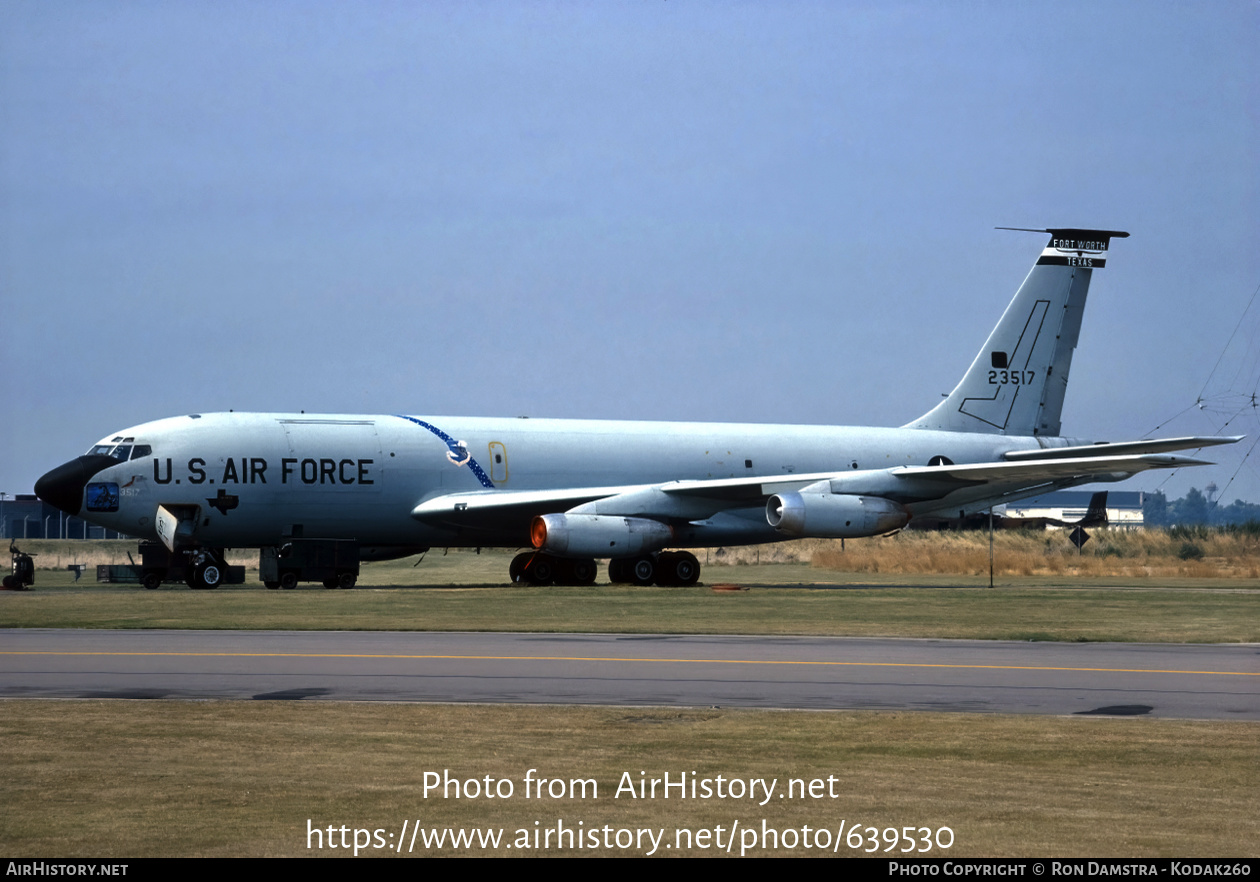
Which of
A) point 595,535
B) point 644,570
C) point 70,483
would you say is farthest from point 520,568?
point 70,483

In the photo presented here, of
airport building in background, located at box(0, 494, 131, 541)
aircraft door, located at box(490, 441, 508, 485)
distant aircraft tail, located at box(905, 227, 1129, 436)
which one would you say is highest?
→ distant aircraft tail, located at box(905, 227, 1129, 436)

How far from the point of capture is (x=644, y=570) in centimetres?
3906

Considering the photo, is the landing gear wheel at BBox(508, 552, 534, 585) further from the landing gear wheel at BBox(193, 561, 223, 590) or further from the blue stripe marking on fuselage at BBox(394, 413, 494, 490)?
the landing gear wheel at BBox(193, 561, 223, 590)

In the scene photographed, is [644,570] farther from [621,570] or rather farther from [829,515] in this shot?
[829,515]

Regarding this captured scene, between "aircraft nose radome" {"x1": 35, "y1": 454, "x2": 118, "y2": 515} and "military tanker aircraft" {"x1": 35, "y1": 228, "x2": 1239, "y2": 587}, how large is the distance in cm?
4

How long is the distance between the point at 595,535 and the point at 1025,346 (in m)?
17.6

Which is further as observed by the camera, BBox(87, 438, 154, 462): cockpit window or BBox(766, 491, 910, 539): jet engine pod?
BBox(766, 491, 910, 539): jet engine pod

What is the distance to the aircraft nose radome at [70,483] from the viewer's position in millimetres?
34938

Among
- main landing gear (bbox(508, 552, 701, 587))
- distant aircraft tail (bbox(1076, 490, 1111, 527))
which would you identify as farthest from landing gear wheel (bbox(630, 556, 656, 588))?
distant aircraft tail (bbox(1076, 490, 1111, 527))

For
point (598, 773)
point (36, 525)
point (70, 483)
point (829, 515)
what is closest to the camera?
point (598, 773)

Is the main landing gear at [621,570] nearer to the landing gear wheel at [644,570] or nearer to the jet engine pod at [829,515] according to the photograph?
the landing gear wheel at [644,570]

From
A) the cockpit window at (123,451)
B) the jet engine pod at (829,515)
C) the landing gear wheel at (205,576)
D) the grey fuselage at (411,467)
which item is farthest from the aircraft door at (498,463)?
the cockpit window at (123,451)

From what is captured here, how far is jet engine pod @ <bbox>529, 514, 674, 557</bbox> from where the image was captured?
36.0 meters

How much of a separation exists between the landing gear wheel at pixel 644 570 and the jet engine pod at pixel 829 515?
11.6ft
